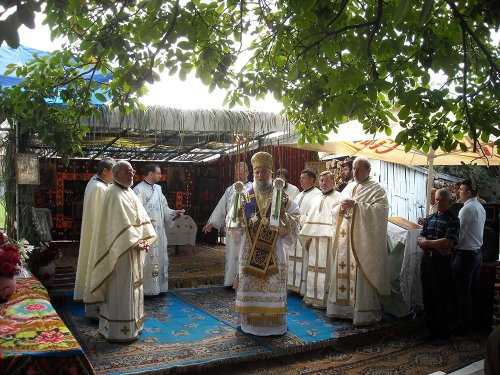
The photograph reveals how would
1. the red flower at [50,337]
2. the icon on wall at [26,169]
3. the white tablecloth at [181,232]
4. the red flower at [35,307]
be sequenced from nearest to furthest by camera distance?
the red flower at [50,337]
the red flower at [35,307]
the icon on wall at [26,169]
the white tablecloth at [181,232]

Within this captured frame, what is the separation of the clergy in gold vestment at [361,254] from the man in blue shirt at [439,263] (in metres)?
0.49

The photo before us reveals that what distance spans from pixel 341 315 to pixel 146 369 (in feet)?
9.11

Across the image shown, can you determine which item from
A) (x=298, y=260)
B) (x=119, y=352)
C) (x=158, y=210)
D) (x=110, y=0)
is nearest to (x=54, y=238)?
(x=158, y=210)

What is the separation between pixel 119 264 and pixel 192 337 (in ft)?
3.68

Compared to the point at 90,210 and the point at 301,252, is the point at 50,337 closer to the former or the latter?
the point at 90,210

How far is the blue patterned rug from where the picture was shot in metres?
4.41

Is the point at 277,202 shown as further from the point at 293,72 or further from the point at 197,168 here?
the point at 197,168

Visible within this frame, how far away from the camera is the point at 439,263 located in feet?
18.5

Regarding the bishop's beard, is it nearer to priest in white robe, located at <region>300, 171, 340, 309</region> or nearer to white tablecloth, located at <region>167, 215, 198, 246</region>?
priest in white robe, located at <region>300, 171, 340, 309</region>

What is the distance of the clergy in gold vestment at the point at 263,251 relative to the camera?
5.21 metres

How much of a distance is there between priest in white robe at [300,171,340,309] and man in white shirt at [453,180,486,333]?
1626 mm

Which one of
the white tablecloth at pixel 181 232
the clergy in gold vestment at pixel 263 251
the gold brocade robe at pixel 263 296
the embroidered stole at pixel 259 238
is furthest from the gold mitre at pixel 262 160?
the white tablecloth at pixel 181 232

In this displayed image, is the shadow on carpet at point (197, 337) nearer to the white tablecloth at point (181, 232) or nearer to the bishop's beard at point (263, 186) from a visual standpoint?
the bishop's beard at point (263, 186)

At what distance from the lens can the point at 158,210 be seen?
735 centimetres
